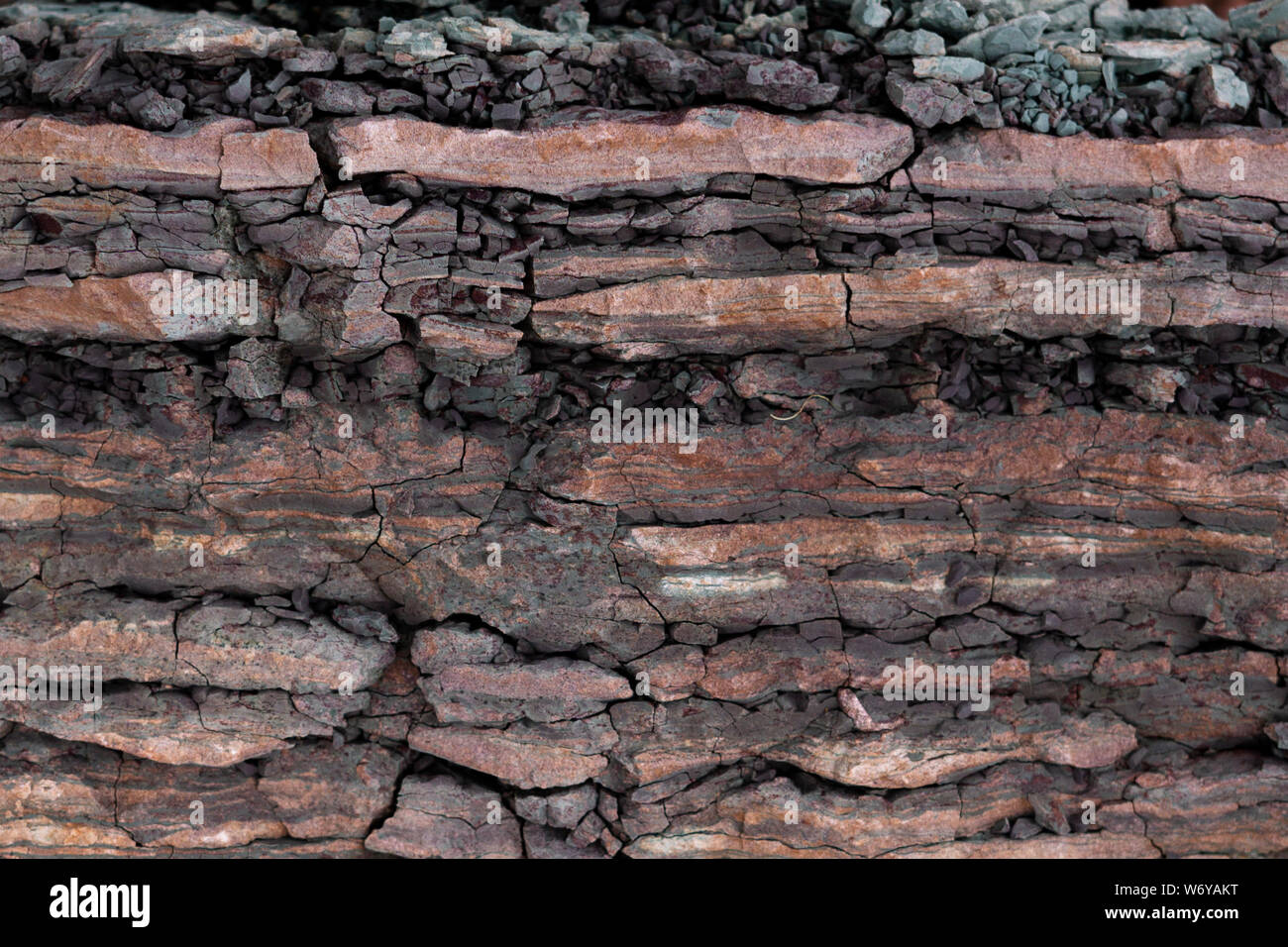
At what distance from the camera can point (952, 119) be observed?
475 centimetres

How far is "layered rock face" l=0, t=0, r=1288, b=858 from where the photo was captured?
4.70 metres

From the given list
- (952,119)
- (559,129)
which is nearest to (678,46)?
(559,129)

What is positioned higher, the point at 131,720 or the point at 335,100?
the point at 335,100

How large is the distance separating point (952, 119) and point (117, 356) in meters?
4.46

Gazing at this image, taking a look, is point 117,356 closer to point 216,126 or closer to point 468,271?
point 216,126

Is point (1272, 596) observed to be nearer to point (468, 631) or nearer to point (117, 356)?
Answer: point (468, 631)

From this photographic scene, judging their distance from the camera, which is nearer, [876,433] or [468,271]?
[468,271]

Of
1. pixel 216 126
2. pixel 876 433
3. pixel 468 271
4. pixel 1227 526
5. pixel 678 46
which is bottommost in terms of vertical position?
pixel 1227 526

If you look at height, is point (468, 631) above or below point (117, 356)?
below

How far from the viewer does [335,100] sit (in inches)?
181

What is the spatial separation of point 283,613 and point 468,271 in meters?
2.10

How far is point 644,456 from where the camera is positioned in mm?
5023

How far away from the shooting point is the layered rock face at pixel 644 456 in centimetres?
470

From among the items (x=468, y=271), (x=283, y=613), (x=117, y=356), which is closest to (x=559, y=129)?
(x=468, y=271)
